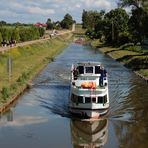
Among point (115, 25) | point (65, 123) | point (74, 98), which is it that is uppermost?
point (115, 25)

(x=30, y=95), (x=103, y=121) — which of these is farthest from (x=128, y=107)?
(x=30, y=95)

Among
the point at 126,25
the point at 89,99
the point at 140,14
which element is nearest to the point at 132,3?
the point at 140,14

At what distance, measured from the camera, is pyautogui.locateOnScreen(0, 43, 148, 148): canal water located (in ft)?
99.3

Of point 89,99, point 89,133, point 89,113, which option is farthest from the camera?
point 89,99

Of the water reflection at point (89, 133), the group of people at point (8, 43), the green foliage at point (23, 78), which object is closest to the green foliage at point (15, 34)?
the group of people at point (8, 43)

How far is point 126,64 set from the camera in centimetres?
7844

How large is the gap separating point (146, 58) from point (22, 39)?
5266 centimetres

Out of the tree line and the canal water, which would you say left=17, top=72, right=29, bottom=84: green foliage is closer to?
the canal water

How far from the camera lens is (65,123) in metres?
35.3

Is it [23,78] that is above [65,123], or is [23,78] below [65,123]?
above

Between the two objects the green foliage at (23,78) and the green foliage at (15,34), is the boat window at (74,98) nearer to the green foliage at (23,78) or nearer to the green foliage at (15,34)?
the green foliage at (23,78)

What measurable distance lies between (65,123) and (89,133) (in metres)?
3.00

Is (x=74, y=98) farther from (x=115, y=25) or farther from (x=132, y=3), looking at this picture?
(x=115, y=25)

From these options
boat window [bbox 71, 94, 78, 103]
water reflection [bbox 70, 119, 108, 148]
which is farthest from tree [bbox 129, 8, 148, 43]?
water reflection [bbox 70, 119, 108, 148]
